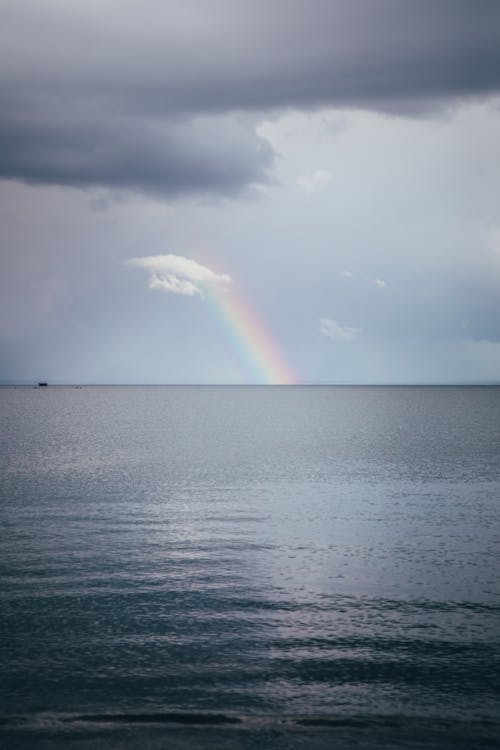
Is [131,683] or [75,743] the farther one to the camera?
[131,683]

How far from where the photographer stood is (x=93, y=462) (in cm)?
8212

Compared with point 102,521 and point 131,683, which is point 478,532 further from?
point 131,683

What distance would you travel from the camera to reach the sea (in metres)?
17.3

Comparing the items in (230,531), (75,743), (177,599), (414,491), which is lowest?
(75,743)

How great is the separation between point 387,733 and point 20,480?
53.3 meters

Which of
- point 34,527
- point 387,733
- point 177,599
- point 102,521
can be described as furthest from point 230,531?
point 387,733

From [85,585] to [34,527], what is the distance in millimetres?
13967

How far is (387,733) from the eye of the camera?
16.7 metres

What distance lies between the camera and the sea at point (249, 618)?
17281mm

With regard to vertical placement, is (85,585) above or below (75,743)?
above

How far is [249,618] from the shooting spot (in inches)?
991

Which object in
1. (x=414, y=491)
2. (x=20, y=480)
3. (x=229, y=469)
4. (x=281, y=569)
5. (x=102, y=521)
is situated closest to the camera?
(x=281, y=569)

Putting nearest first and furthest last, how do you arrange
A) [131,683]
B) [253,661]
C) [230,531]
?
[131,683] → [253,661] → [230,531]

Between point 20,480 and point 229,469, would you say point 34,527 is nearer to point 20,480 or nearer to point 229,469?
point 20,480
